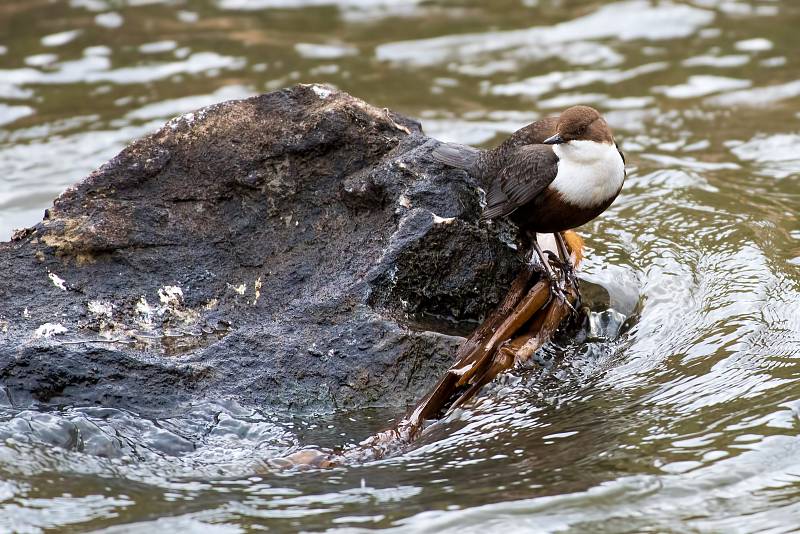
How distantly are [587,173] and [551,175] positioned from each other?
0.14 meters

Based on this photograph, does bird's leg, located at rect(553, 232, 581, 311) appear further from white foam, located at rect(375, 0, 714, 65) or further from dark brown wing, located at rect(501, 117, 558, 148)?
white foam, located at rect(375, 0, 714, 65)

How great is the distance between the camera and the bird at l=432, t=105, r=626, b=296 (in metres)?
3.99

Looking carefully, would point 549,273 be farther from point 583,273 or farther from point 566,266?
point 583,273

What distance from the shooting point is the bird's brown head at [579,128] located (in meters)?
4.08

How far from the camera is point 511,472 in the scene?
3240 millimetres

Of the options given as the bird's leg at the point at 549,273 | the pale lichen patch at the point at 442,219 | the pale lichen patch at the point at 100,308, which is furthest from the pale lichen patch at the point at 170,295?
the bird's leg at the point at 549,273

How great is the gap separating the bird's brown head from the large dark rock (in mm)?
401

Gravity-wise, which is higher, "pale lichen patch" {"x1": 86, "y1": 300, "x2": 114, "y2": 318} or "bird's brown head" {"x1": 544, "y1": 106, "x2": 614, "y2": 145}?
"bird's brown head" {"x1": 544, "y1": 106, "x2": 614, "y2": 145}

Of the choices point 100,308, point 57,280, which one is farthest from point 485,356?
point 57,280

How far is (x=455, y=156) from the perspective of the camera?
4.04m

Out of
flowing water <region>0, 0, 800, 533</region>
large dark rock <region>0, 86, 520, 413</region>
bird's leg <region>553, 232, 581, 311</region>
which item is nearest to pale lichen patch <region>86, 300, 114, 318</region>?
large dark rock <region>0, 86, 520, 413</region>

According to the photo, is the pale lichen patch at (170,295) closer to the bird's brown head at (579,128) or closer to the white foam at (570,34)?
the bird's brown head at (579,128)

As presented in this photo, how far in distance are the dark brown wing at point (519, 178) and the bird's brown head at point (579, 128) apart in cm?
7

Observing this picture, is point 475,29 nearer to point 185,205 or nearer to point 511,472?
point 185,205
